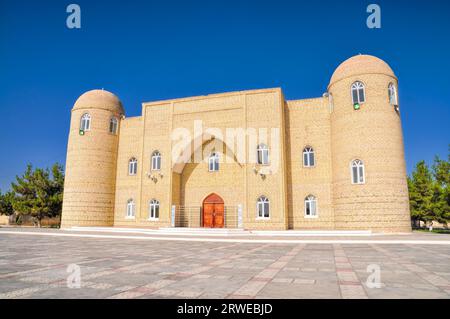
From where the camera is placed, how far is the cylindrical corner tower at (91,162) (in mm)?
24922

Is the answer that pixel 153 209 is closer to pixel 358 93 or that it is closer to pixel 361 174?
pixel 361 174

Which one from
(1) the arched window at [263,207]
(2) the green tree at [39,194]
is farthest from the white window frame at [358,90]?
(2) the green tree at [39,194]

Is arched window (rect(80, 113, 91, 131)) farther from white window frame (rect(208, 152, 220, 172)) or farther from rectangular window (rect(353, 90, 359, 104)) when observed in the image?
rectangular window (rect(353, 90, 359, 104))

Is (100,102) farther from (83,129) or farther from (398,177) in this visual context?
(398,177)

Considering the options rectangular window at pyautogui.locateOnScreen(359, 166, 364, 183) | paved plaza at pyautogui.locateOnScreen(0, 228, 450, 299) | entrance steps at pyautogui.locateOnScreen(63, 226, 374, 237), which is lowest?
entrance steps at pyautogui.locateOnScreen(63, 226, 374, 237)

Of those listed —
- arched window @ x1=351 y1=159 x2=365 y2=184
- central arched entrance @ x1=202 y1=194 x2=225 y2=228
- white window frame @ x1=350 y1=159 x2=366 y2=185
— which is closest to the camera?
white window frame @ x1=350 y1=159 x2=366 y2=185

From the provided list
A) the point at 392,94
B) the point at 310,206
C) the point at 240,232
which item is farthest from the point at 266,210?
the point at 392,94

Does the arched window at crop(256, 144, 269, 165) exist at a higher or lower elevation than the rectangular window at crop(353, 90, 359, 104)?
lower

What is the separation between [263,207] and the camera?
2131cm

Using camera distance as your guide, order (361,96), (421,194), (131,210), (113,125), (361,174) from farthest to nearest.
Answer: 1. (421,194)
2. (113,125)
3. (131,210)
4. (361,96)
5. (361,174)

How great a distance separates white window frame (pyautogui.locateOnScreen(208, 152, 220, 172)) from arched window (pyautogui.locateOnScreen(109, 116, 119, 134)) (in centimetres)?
857

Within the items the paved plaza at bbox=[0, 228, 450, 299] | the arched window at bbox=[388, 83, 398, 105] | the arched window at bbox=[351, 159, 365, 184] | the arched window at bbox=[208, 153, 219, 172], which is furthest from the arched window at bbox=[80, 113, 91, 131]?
the arched window at bbox=[388, 83, 398, 105]

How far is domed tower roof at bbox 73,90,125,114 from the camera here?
86.0 ft

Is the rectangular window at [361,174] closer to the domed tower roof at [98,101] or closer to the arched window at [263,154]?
the arched window at [263,154]
